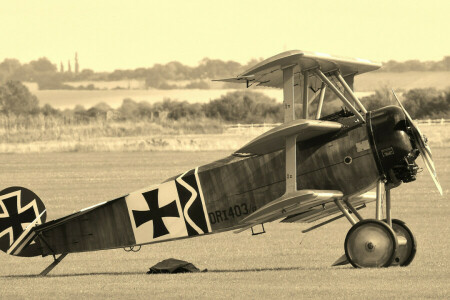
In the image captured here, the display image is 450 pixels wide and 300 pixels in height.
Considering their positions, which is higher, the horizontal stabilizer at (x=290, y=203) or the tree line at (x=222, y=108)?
the horizontal stabilizer at (x=290, y=203)

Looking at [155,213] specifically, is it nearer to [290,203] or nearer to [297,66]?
[290,203]

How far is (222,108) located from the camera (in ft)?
379

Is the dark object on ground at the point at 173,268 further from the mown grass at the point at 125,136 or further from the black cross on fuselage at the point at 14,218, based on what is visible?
the mown grass at the point at 125,136

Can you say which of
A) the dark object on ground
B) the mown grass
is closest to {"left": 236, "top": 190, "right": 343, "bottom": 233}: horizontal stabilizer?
the dark object on ground

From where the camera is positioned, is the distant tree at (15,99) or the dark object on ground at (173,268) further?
the distant tree at (15,99)

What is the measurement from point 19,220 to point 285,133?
12.7 ft

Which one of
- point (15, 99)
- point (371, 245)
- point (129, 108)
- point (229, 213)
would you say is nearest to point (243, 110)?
point (129, 108)

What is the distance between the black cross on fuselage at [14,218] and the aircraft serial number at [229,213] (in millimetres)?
2460

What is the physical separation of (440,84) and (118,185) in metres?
129

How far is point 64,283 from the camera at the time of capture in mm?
14578

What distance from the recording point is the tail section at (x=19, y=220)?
1574 centimetres

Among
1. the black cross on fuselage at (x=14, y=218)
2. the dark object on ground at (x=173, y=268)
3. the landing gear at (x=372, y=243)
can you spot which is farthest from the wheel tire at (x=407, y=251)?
the black cross on fuselage at (x=14, y=218)

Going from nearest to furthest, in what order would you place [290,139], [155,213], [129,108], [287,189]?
[290,139]
[287,189]
[155,213]
[129,108]

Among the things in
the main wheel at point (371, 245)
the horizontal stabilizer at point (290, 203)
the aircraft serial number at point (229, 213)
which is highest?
the horizontal stabilizer at point (290, 203)
